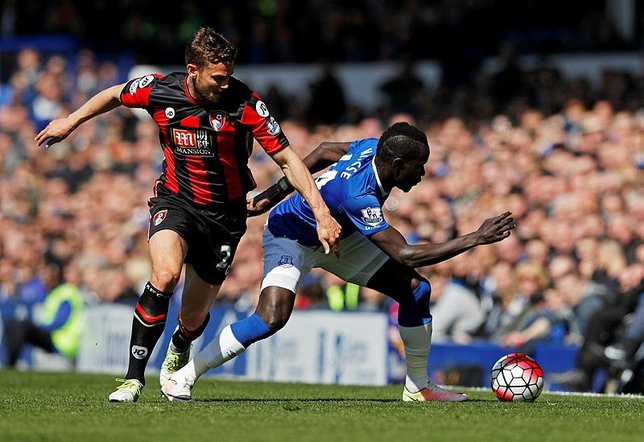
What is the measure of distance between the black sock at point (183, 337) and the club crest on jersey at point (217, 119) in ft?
5.41

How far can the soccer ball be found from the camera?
389 inches

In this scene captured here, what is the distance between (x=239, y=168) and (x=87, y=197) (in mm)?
13803

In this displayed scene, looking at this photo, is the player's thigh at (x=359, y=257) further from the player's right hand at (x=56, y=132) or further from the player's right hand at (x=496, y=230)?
the player's right hand at (x=56, y=132)

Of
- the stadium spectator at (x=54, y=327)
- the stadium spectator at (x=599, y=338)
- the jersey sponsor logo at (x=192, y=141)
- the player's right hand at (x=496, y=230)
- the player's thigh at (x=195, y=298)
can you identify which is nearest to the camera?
the player's right hand at (x=496, y=230)

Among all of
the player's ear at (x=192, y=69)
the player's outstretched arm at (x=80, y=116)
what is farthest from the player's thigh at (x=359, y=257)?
the player's outstretched arm at (x=80, y=116)

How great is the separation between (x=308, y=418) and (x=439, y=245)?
1.59 meters

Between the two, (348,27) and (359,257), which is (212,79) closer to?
(359,257)

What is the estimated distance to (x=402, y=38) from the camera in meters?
22.2

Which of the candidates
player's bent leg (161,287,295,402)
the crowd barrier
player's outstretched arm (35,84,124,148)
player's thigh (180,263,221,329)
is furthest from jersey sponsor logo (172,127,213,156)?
the crowd barrier

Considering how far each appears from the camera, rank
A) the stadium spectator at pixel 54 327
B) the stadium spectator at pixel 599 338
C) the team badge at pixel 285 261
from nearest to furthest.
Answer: the team badge at pixel 285 261 < the stadium spectator at pixel 599 338 < the stadium spectator at pixel 54 327

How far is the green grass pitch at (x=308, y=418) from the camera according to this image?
7.14 meters

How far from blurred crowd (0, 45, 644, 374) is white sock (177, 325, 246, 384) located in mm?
5886

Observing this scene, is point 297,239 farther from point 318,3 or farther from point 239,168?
point 318,3

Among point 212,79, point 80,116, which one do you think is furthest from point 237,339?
point 80,116
